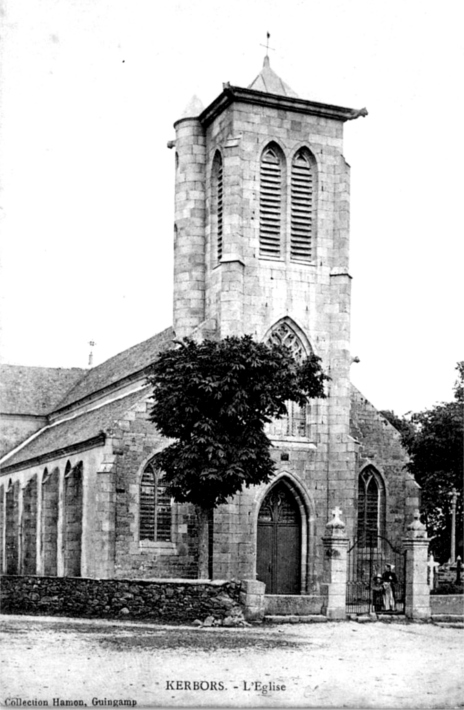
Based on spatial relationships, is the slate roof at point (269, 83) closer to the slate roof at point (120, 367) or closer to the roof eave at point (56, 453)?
the slate roof at point (120, 367)

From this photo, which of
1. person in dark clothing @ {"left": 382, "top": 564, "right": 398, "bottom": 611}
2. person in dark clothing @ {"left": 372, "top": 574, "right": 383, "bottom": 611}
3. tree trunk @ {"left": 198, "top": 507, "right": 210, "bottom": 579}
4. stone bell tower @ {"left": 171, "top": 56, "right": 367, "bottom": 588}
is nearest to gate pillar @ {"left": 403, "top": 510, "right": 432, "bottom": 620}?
person in dark clothing @ {"left": 382, "top": 564, "right": 398, "bottom": 611}

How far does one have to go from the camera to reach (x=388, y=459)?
36.7m

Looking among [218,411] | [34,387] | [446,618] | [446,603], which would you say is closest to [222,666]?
[218,411]

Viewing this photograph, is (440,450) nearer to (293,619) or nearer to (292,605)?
(292,605)

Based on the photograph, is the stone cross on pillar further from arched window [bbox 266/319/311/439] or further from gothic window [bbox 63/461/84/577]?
gothic window [bbox 63/461/84/577]

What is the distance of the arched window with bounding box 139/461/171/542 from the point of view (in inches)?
1313

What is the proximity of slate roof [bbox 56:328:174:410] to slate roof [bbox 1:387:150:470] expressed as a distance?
62.1 inches

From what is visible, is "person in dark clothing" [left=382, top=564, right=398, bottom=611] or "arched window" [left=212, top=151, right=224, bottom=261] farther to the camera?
"arched window" [left=212, top=151, right=224, bottom=261]

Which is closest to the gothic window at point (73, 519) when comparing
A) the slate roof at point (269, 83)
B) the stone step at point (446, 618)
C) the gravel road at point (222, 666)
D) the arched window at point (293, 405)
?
the arched window at point (293, 405)

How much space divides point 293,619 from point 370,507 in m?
12.6

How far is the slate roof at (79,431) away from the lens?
116ft

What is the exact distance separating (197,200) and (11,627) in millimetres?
19276

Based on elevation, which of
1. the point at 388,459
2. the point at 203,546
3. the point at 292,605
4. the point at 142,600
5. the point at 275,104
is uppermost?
the point at 275,104

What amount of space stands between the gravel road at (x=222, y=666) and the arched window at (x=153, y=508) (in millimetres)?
10468
